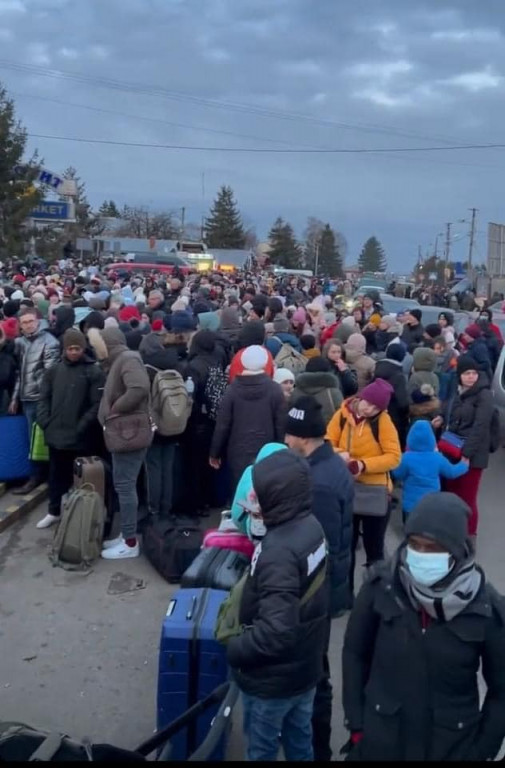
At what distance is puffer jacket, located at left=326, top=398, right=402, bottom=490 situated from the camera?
5.60m

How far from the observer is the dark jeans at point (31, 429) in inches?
301

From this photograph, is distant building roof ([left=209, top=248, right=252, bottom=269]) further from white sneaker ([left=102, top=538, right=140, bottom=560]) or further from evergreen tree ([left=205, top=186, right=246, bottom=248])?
white sneaker ([left=102, top=538, right=140, bottom=560])

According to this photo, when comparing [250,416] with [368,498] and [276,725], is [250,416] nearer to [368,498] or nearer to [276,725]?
[368,498]

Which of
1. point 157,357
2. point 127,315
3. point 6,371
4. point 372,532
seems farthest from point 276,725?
point 127,315

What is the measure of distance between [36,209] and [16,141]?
12.9 ft

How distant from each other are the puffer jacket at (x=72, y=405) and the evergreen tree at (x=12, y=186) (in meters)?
28.7

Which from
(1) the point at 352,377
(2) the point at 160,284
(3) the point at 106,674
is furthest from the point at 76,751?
(2) the point at 160,284

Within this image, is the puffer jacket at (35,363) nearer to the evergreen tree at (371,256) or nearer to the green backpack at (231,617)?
the green backpack at (231,617)

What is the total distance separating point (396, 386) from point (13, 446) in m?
3.89

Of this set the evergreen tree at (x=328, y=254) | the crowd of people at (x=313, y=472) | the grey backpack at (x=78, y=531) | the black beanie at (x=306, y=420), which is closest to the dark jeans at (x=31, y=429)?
the crowd of people at (x=313, y=472)

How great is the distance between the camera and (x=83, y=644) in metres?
5.15

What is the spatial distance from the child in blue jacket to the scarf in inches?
146

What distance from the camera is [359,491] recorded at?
572cm

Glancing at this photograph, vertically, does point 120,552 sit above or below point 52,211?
below
